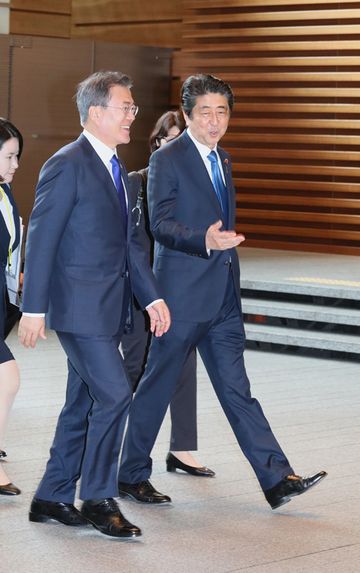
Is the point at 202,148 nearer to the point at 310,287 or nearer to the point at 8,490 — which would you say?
the point at 8,490

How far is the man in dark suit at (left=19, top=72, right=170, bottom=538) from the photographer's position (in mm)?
3543

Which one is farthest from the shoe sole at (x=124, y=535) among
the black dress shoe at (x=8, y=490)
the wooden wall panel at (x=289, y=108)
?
the wooden wall panel at (x=289, y=108)

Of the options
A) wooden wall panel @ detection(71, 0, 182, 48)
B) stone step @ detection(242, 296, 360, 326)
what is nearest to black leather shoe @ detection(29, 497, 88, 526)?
stone step @ detection(242, 296, 360, 326)

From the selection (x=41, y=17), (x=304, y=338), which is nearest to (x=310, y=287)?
(x=304, y=338)

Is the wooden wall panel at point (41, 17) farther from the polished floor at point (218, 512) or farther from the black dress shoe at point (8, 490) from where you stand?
the black dress shoe at point (8, 490)

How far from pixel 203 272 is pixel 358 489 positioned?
1120mm

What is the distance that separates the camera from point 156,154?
411 centimetres

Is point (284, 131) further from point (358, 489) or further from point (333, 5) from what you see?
point (358, 489)

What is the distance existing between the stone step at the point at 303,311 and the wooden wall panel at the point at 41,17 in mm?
4828

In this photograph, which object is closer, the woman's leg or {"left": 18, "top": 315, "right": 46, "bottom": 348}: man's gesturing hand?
{"left": 18, "top": 315, "right": 46, "bottom": 348}: man's gesturing hand

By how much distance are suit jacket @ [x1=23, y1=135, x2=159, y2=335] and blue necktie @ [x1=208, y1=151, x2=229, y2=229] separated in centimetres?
60

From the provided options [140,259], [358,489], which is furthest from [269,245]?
[140,259]

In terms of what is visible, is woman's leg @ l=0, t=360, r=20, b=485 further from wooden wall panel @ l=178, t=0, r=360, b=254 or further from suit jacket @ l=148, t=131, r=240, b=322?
wooden wall panel @ l=178, t=0, r=360, b=254

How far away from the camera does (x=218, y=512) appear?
4102 mm
